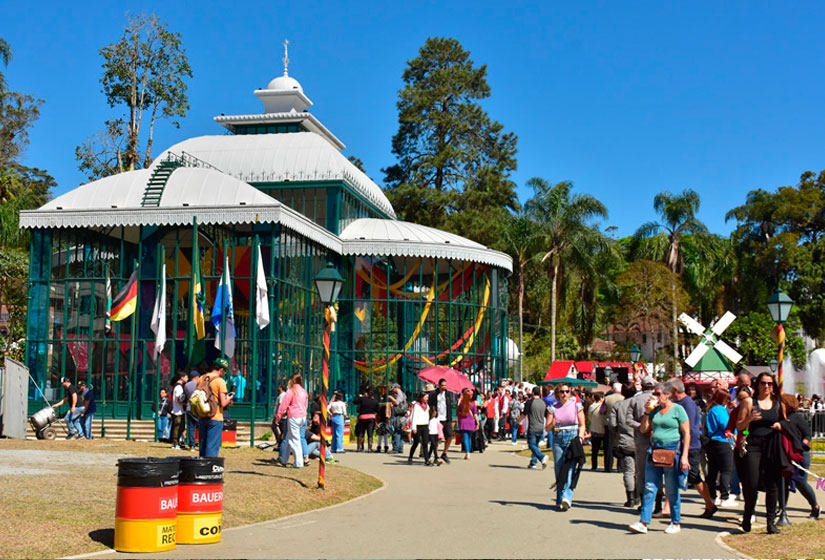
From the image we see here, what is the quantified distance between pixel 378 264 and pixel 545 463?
1947cm

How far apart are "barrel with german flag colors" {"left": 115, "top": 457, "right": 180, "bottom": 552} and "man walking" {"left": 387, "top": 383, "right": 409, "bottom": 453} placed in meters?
14.9

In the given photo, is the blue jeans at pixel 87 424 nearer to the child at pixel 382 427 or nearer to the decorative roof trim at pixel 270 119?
the child at pixel 382 427

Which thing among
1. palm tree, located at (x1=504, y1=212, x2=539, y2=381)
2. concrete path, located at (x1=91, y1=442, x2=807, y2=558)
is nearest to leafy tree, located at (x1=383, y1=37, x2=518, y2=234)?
palm tree, located at (x1=504, y1=212, x2=539, y2=381)

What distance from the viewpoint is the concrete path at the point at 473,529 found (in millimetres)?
9609

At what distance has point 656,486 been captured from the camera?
11.1 m

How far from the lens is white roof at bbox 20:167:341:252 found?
94.4 feet

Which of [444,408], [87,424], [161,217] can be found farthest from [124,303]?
[444,408]

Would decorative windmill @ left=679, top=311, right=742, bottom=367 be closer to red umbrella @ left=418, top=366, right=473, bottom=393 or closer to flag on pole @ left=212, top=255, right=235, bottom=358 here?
red umbrella @ left=418, top=366, right=473, bottom=393

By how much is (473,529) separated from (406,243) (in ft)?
86.1

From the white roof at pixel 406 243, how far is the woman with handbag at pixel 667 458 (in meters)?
26.0

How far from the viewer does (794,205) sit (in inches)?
2288

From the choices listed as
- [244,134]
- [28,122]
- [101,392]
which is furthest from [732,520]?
[28,122]

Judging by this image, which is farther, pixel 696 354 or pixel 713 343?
pixel 713 343

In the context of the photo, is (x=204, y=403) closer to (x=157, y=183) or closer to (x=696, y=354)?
(x=157, y=183)
